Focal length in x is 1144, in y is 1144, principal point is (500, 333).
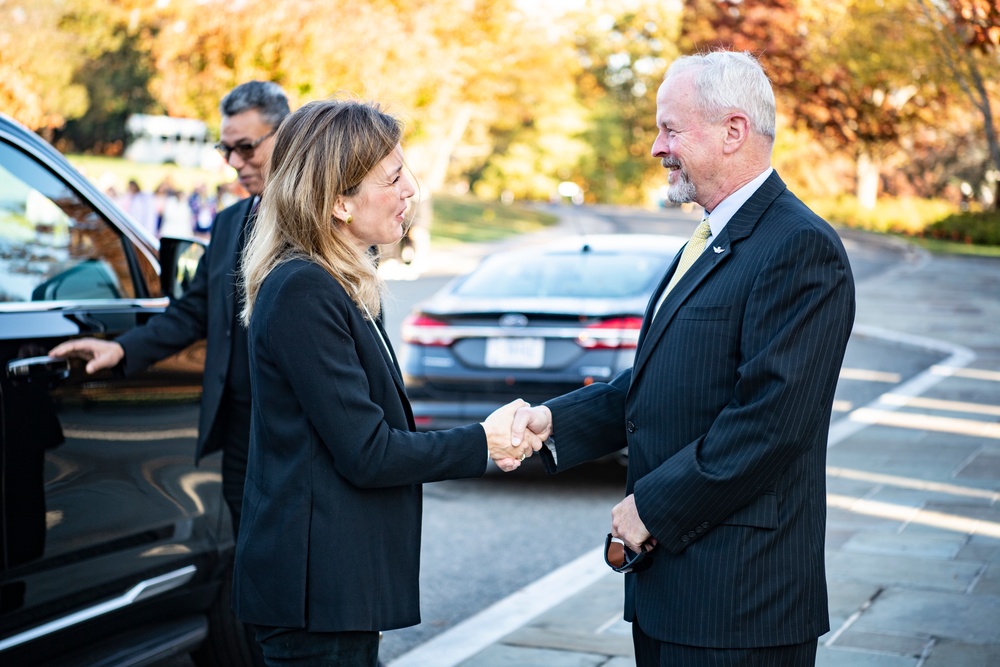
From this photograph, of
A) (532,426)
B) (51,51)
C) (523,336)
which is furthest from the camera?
(51,51)

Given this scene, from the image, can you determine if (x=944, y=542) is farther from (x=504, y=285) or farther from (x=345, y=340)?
(x=345, y=340)

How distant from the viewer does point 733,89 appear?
2623mm

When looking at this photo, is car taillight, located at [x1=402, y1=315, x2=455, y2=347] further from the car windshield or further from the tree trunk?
the tree trunk

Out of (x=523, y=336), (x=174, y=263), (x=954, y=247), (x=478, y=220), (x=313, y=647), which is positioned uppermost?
(x=174, y=263)

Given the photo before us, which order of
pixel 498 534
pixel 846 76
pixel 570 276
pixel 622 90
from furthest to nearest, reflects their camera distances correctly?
pixel 622 90, pixel 846 76, pixel 570 276, pixel 498 534

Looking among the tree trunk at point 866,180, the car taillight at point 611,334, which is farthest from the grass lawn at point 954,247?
the car taillight at point 611,334

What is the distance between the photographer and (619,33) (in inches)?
2980

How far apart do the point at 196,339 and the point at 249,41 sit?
850 inches

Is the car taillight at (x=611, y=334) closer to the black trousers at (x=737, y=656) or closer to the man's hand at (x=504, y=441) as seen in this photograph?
the man's hand at (x=504, y=441)

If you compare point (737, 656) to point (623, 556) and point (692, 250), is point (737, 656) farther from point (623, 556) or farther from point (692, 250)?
point (692, 250)

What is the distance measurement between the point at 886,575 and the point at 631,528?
10.5 ft

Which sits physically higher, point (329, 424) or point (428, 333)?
point (329, 424)

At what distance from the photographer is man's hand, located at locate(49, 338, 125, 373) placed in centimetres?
337

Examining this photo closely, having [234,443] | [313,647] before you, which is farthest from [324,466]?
[234,443]
